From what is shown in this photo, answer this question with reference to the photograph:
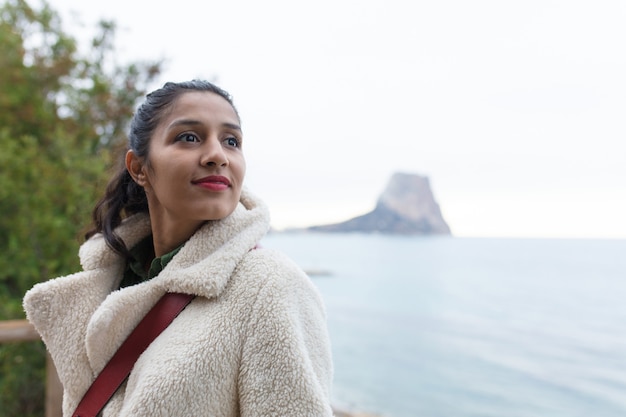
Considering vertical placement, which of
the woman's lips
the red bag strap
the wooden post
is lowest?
the wooden post

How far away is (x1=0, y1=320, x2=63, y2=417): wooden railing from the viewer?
6.45 feet

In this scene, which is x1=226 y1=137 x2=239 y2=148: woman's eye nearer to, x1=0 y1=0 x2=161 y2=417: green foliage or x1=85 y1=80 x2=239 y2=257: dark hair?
x1=85 y1=80 x2=239 y2=257: dark hair

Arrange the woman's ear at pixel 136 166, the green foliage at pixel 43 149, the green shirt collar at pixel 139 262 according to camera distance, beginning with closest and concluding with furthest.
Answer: the woman's ear at pixel 136 166 → the green shirt collar at pixel 139 262 → the green foliage at pixel 43 149

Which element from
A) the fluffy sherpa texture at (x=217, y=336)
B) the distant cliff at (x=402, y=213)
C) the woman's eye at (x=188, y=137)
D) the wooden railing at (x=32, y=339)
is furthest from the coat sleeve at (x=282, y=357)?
the distant cliff at (x=402, y=213)

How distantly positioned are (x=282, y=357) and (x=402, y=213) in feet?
223

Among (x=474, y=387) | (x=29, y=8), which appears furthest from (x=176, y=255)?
(x=474, y=387)

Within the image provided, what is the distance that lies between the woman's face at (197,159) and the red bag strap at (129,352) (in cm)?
17

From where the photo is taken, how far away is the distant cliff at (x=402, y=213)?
65062mm

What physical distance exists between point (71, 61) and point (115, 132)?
0.69 m

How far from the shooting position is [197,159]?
36.5 inches

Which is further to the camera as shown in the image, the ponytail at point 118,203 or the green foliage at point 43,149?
the green foliage at point 43,149

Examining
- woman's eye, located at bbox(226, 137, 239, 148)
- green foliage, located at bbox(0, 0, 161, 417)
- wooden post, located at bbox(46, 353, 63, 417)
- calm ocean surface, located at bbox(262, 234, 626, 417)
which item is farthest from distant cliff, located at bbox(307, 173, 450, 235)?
woman's eye, located at bbox(226, 137, 239, 148)

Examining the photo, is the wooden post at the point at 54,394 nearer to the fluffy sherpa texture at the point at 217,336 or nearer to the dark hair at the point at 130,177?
the dark hair at the point at 130,177

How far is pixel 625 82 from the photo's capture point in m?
38.0
